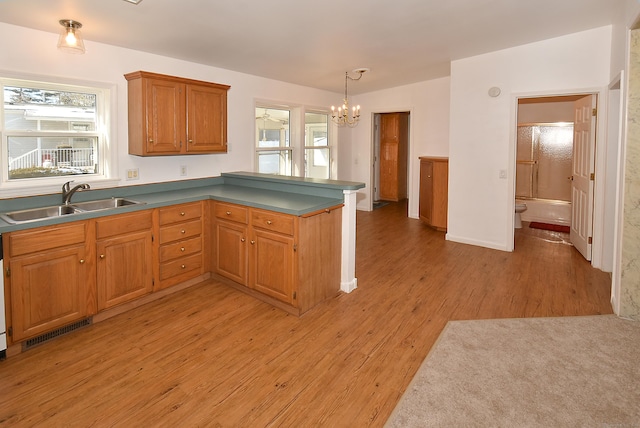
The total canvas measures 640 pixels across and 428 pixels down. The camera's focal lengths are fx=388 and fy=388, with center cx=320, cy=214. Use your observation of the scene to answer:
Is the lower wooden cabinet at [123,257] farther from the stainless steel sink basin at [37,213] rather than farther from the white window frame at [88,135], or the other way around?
the white window frame at [88,135]

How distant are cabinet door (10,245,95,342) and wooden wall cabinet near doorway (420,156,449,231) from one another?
4909mm

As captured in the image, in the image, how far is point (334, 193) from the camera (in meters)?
3.60

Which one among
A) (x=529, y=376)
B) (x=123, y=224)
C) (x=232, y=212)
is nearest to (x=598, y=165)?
(x=529, y=376)

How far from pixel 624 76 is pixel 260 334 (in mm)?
3662

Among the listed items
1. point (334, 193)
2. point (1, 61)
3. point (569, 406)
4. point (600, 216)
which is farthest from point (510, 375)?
point (1, 61)

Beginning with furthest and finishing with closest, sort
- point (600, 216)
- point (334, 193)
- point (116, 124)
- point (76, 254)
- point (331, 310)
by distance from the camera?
1. point (600, 216)
2. point (116, 124)
3. point (334, 193)
4. point (331, 310)
5. point (76, 254)

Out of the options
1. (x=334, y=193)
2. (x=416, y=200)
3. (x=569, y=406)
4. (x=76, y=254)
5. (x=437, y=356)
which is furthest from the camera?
(x=416, y=200)

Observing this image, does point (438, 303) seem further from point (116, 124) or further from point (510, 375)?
point (116, 124)

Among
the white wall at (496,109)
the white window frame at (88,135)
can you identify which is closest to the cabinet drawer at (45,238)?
the white window frame at (88,135)

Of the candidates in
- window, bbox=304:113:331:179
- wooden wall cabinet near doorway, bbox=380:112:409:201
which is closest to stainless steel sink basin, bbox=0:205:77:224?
window, bbox=304:113:331:179

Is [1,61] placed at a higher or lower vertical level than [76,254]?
higher

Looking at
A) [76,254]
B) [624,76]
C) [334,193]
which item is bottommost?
[76,254]

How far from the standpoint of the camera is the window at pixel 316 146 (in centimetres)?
696

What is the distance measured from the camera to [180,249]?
3.72 metres
